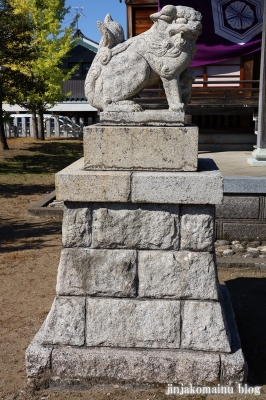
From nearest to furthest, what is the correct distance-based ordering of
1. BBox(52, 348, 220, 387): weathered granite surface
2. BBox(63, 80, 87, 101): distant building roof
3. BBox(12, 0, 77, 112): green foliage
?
BBox(52, 348, 220, 387): weathered granite surface, BBox(12, 0, 77, 112): green foliage, BBox(63, 80, 87, 101): distant building roof

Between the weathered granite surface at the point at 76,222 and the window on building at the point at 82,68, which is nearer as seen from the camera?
the weathered granite surface at the point at 76,222

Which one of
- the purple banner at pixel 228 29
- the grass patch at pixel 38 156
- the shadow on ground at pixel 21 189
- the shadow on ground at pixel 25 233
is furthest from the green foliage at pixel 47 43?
the shadow on ground at pixel 25 233

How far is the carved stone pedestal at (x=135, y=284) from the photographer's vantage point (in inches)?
138

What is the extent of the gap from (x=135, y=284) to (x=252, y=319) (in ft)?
6.32

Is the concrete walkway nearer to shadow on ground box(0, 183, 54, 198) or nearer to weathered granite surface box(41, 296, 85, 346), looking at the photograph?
shadow on ground box(0, 183, 54, 198)

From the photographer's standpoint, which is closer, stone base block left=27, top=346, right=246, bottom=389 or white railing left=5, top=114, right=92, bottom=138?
stone base block left=27, top=346, right=246, bottom=389

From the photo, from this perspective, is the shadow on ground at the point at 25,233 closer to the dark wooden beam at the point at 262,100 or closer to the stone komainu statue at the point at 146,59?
the stone komainu statue at the point at 146,59

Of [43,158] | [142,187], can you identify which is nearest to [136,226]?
[142,187]

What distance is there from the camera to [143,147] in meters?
3.59

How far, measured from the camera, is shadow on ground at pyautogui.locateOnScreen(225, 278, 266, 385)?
3971 millimetres

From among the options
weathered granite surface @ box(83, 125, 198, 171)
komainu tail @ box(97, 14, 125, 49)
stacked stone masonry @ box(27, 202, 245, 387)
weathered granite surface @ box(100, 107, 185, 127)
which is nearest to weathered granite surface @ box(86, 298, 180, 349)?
stacked stone masonry @ box(27, 202, 245, 387)

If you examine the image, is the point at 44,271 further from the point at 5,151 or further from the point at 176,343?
the point at 5,151

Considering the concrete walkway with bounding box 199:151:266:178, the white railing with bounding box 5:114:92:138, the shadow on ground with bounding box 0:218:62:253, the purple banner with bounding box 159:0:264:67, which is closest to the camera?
the shadow on ground with bounding box 0:218:62:253

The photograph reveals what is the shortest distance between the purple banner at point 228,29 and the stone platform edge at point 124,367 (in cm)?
949
